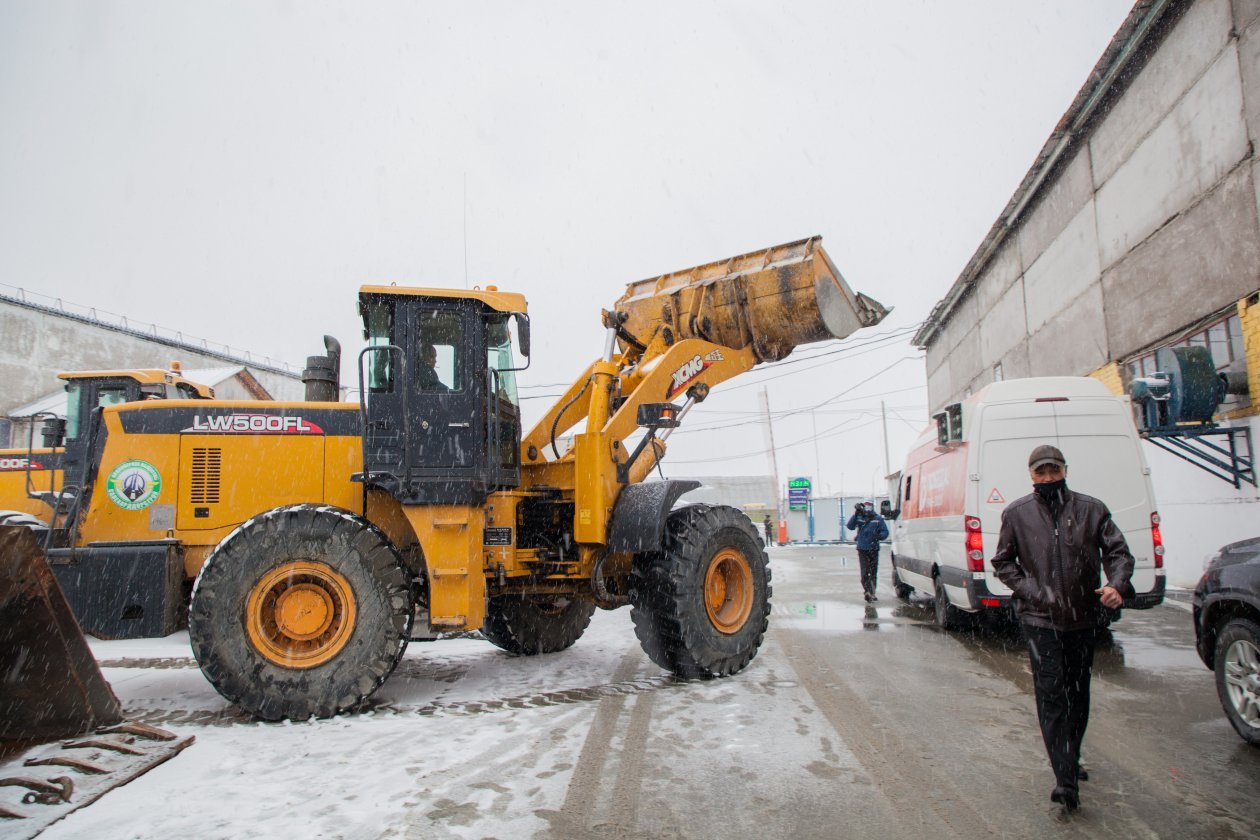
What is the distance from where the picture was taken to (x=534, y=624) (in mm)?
7578

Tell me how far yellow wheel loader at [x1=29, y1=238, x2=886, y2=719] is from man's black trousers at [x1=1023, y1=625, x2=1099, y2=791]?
2.93 meters

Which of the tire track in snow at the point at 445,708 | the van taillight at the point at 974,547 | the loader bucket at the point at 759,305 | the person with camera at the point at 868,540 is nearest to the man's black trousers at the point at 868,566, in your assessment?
the person with camera at the point at 868,540

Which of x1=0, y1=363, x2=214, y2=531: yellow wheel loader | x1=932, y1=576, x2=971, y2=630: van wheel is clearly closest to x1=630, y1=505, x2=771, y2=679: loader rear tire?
x1=932, y1=576, x2=971, y2=630: van wheel

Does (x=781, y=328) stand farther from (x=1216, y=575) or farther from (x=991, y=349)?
(x=991, y=349)

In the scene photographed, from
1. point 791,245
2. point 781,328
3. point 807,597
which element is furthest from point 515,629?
point 807,597

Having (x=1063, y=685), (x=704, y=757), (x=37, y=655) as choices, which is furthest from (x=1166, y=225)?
(x=37, y=655)

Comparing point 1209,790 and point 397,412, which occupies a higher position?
point 397,412

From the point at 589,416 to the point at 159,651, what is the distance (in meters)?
5.54

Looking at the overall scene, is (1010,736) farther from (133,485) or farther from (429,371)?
(133,485)

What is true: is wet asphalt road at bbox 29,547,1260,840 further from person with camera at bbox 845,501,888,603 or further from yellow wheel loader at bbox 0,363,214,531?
person with camera at bbox 845,501,888,603

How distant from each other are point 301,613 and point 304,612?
2 centimetres

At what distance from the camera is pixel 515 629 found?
7.50 m

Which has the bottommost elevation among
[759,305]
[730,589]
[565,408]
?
[730,589]

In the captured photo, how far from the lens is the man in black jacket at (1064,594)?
3539 millimetres
